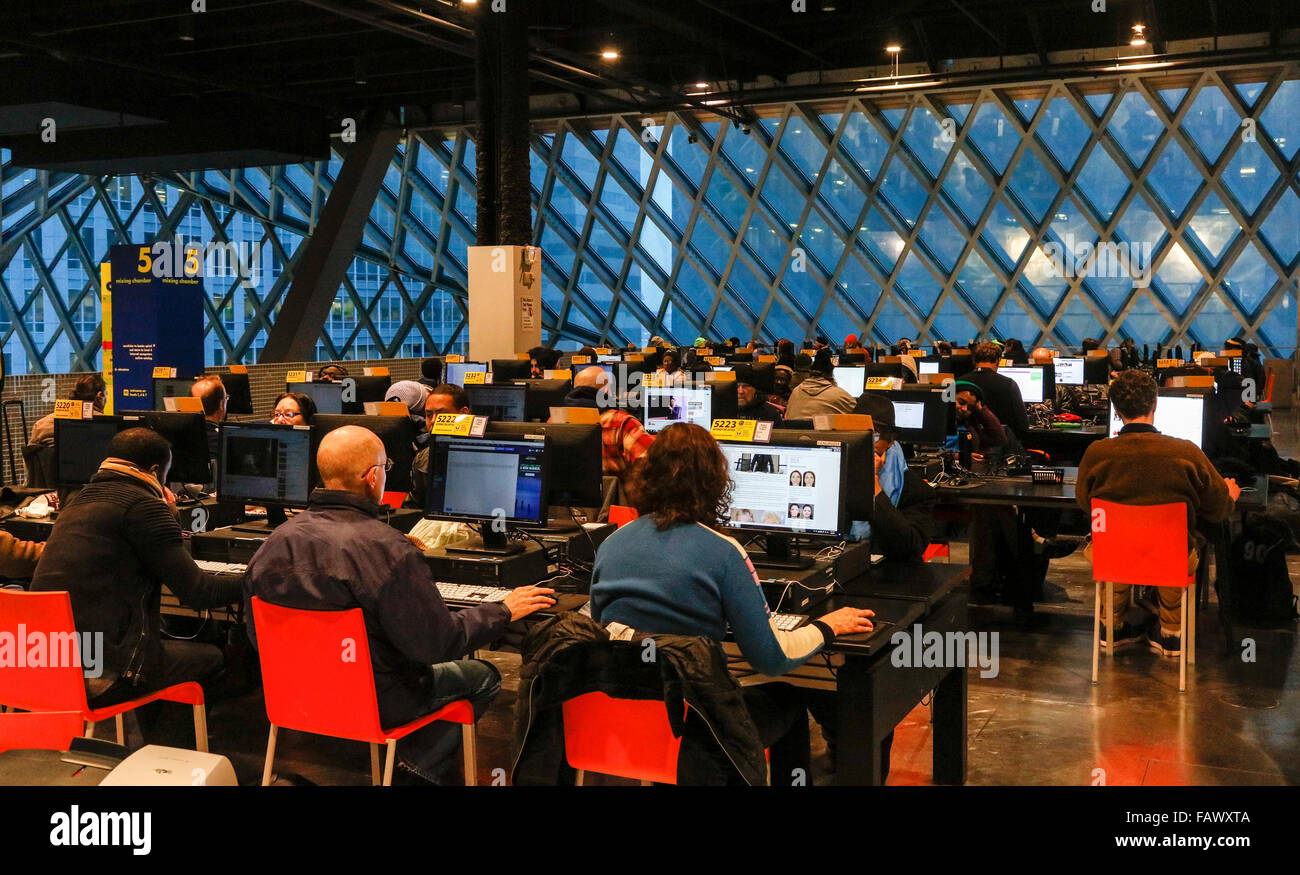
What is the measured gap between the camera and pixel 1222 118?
17.7 metres

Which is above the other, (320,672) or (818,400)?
(818,400)

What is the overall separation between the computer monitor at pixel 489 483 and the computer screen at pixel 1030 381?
7.16 metres

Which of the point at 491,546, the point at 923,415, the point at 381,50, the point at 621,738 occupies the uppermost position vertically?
the point at 381,50

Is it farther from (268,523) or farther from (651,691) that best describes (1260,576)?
(268,523)

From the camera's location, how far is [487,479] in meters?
4.46

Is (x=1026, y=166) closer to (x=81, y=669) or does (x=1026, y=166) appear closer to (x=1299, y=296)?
(x=1299, y=296)

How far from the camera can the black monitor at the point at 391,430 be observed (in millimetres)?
5031

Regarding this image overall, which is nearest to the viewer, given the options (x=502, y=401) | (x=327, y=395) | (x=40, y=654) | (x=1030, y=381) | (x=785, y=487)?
(x=40, y=654)

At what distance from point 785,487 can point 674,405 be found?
3402mm

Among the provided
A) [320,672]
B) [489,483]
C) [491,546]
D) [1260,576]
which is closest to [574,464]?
[489,483]

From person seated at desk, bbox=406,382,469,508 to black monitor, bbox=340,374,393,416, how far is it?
1883 millimetres

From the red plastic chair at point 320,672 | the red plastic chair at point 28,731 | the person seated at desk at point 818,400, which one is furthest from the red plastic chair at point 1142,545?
the red plastic chair at point 28,731

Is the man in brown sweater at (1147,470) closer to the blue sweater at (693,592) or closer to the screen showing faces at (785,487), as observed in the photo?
the screen showing faces at (785,487)
